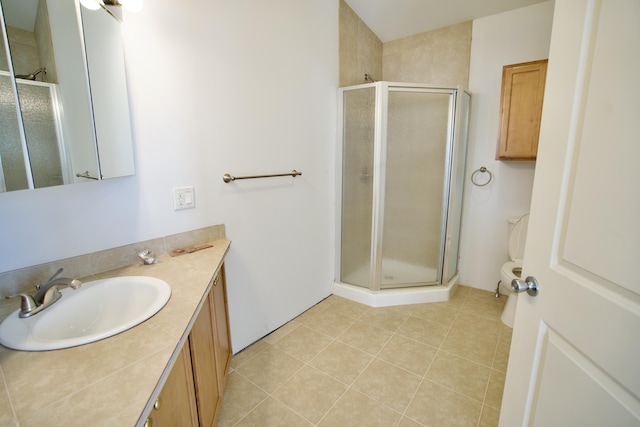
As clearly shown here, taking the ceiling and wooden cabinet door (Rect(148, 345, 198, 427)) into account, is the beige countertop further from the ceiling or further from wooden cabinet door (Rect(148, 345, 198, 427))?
the ceiling

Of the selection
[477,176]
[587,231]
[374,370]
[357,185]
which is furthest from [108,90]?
[477,176]

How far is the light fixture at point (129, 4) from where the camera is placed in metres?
1.19

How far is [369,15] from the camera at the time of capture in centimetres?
264

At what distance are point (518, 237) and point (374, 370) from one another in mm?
1776

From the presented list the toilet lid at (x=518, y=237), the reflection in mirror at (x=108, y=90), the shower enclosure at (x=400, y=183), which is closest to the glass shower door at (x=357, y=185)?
the shower enclosure at (x=400, y=183)

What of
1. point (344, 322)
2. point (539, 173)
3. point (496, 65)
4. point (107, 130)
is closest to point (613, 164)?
point (539, 173)

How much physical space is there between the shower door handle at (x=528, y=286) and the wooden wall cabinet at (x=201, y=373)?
110 cm

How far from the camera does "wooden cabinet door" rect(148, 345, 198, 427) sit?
2.52ft

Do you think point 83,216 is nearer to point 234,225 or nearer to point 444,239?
point 234,225

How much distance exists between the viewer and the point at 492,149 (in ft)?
8.87

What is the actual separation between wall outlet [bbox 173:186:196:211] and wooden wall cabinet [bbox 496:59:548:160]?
7.96 ft

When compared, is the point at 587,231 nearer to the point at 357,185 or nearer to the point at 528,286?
the point at 528,286

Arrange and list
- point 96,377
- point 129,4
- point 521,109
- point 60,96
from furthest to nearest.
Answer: point 521,109
point 129,4
point 60,96
point 96,377

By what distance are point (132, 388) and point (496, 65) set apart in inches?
131
